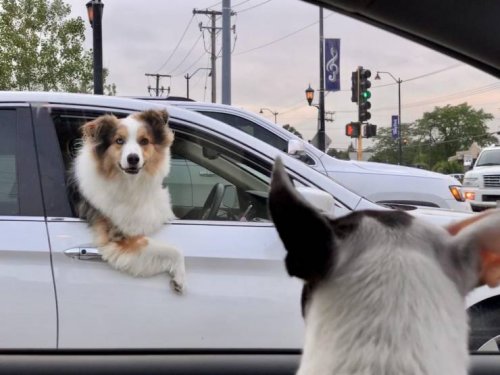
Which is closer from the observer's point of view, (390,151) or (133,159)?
(133,159)

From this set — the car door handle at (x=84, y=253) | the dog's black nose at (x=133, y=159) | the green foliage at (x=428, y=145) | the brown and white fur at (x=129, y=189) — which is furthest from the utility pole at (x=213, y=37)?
the green foliage at (x=428, y=145)

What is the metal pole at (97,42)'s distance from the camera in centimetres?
320

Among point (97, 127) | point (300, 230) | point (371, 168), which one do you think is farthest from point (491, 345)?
point (371, 168)

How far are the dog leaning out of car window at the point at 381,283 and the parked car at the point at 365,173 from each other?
13.5 ft

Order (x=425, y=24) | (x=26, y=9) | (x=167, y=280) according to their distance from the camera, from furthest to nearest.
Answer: (x=26, y=9), (x=167, y=280), (x=425, y=24)

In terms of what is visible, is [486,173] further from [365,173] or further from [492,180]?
[365,173]

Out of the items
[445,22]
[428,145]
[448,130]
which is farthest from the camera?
[428,145]

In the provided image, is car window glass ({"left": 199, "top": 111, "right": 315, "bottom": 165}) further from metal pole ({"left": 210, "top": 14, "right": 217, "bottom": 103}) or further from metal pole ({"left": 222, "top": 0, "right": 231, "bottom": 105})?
metal pole ({"left": 222, "top": 0, "right": 231, "bottom": 105})

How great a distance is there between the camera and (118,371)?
8.91 feet

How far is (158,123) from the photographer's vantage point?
2.97 m

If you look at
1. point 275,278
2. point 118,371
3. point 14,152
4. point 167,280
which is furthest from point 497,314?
point 14,152

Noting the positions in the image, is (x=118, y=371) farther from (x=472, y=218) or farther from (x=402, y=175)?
(x=402, y=175)

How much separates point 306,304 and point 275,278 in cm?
→ 151

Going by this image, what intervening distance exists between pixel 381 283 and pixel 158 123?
2.03 meters
